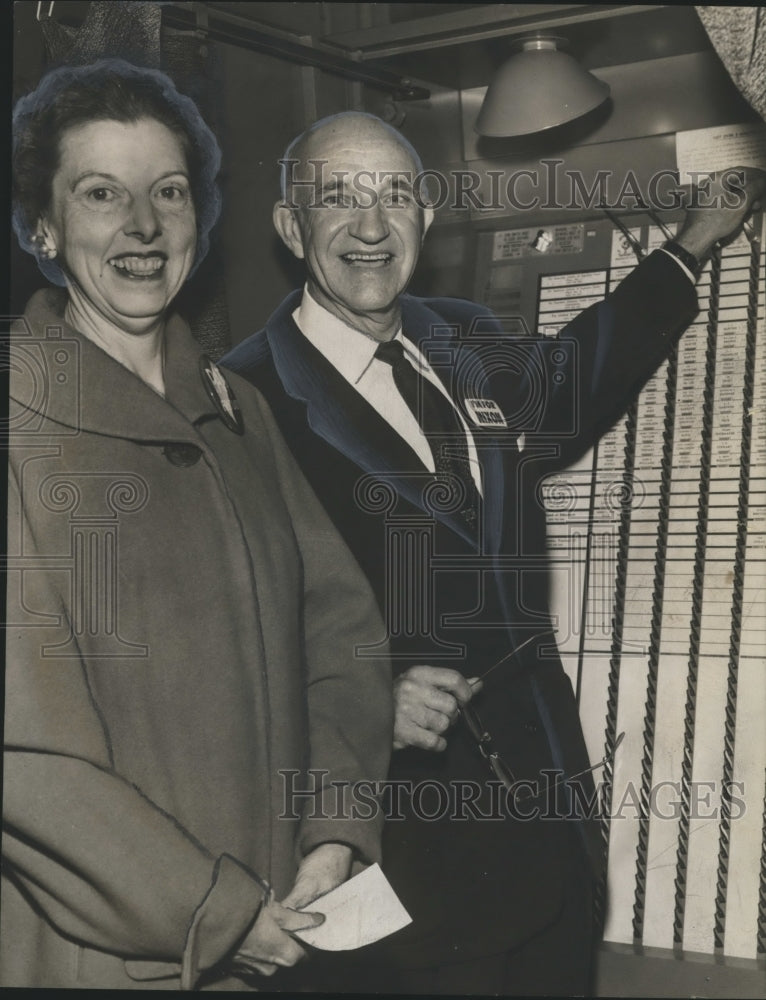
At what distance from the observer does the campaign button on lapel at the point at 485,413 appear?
9.01 ft

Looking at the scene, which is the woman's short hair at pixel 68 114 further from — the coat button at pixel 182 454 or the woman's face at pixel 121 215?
the coat button at pixel 182 454

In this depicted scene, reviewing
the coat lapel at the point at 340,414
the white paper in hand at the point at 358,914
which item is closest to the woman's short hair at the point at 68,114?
the coat lapel at the point at 340,414

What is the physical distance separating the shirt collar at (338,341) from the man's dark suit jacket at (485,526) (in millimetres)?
21

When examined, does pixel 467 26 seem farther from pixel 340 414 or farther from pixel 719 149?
pixel 340 414

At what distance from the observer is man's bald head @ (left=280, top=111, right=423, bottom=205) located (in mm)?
2711

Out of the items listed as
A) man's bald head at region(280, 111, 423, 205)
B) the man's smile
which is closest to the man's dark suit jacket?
the man's smile

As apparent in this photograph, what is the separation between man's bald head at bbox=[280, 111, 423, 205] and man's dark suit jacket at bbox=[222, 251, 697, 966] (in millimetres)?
222

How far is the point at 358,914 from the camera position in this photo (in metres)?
2.63

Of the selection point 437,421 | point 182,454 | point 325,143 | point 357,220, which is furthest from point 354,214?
point 182,454

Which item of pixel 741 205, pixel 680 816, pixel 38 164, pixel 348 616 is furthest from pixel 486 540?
pixel 38 164

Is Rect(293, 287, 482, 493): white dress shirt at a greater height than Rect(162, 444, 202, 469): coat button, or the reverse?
Rect(293, 287, 482, 493): white dress shirt

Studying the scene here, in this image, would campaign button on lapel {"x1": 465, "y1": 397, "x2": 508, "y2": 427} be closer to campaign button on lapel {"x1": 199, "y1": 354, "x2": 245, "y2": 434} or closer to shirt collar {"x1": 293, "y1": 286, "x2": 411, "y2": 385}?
shirt collar {"x1": 293, "y1": 286, "x2": 411, "y2": 385}

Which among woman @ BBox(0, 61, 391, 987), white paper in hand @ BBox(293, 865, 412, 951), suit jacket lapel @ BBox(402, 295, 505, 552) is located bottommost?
white paper in hand @ BBox(293, 865, 412, 951)

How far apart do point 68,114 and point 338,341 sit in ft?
2.21
